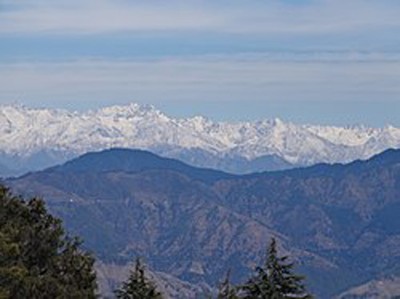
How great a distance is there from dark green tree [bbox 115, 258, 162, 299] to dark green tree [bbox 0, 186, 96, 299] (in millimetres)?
3538

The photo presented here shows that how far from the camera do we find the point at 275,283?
3297 cm

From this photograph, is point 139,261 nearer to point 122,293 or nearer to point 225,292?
point 122,293

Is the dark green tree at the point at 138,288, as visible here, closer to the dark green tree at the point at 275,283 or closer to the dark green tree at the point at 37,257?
the dark green tree at the point at 37,257

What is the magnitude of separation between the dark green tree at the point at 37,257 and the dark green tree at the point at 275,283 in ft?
30.9

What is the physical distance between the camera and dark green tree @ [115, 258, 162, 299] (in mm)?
38125

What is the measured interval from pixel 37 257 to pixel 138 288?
371 inches

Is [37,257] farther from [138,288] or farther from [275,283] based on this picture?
[275,283]

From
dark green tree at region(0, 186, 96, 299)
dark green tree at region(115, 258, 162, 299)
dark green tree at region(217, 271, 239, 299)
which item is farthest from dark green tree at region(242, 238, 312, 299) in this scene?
dark green tree at region(0, 186, 96, 299)

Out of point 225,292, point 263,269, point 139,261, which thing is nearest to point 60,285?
point 139,261

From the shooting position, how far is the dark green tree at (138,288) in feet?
125

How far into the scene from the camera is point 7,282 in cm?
3866

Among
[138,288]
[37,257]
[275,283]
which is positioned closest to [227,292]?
[275,283]

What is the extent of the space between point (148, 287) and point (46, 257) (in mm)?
8883

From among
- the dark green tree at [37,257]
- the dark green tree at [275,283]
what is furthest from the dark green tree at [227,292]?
the dark green tree at [37,257]
